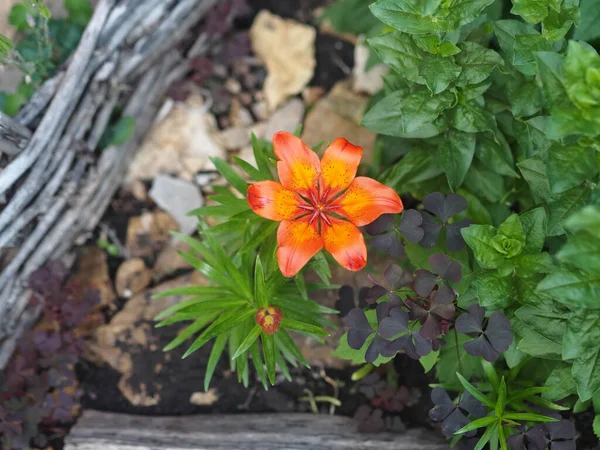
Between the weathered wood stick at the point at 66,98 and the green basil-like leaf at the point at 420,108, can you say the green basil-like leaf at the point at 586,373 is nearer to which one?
the green basil-like leaf at the point at 420,108

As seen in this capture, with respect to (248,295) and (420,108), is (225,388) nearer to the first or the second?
(248,295)

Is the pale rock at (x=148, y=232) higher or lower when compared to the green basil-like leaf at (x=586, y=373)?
higher

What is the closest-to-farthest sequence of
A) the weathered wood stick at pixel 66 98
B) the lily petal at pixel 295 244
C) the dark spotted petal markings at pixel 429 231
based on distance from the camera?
the lily petal at pixel 295 244 → the dark spotted petal markings at pixel 429 231 → the weathered wood stick at pixel 66 98

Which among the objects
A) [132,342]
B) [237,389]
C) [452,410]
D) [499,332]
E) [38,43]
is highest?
[38,43]

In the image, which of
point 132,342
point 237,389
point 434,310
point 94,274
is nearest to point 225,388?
point 237,389

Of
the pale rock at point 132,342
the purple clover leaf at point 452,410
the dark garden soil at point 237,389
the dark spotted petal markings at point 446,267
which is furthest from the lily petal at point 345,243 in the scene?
the pale rock at point 132,342

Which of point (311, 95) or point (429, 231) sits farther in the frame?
point (311, 95)

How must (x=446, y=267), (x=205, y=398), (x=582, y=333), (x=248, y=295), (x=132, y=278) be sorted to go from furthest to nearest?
(x=132, y=278) < (x=205, y=398) < (x=248, y=295) < (x=446, y=267) < (x=582, y=333)

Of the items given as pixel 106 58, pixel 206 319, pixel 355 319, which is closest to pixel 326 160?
pixel 355 319

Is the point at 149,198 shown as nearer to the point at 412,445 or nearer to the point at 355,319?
the point at 355,319
